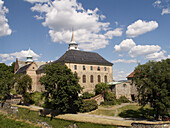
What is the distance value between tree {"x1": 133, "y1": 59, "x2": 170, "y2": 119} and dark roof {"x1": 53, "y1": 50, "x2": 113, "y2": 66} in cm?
2247

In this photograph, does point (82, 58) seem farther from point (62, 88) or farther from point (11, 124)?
point (11, 124)

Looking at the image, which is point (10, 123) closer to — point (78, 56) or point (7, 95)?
point (7, 95)

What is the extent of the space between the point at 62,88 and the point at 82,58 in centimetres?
2028

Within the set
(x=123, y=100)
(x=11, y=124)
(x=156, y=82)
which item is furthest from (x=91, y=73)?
(x=156, y=82)

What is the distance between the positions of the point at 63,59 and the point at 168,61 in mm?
26121

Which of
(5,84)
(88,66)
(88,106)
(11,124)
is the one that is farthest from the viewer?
(88,66)

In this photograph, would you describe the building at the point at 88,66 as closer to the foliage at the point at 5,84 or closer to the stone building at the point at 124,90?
the stone building at the point at 124,90

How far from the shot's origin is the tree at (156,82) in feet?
62.7

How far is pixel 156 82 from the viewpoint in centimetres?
2002

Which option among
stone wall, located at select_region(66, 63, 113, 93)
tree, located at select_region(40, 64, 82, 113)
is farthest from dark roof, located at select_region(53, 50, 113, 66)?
tree, located at select_region(40, 64, 82, 113)

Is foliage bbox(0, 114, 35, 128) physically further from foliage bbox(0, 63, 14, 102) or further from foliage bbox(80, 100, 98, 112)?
foliage bbox(80, 100, 98, 112)

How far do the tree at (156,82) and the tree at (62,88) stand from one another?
10572mm

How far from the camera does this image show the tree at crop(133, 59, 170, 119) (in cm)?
1911

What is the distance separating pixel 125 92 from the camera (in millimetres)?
38844
